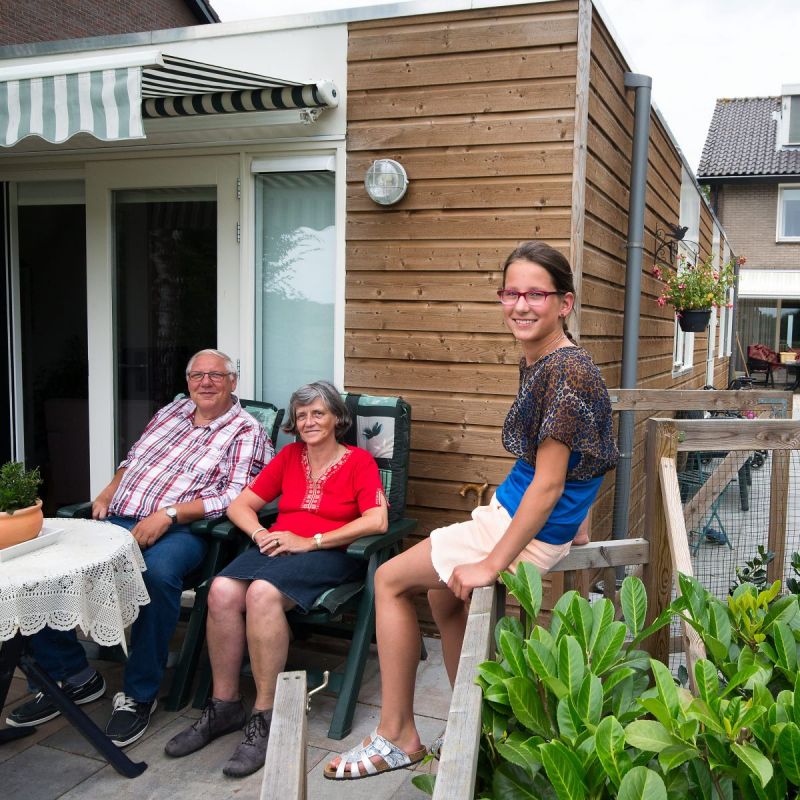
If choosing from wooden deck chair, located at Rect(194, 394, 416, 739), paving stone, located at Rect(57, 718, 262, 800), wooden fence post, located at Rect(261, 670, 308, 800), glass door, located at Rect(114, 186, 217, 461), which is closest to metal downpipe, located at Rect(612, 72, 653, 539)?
wooden deck chair, located at Rect(194, 394, 416, 739)

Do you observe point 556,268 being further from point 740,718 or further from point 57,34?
point 57,34

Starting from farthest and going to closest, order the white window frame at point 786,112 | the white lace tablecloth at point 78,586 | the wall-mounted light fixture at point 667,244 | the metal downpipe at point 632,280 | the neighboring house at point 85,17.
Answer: the white window frame at point 786,112 → the neighboring house at point 85,17 → the wall-mounted light fixture at point 667,244 → the metal downpipe at point 632,280 → the white lace tablecloth at point 78,586

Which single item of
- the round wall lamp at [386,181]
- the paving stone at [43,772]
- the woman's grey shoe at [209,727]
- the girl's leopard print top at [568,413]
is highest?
the round wall lamp at [386,181]

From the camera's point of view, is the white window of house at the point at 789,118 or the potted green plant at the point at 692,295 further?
the white window of house at the point at 789,118

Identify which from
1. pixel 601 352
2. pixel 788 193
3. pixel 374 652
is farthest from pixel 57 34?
pixel 788 193

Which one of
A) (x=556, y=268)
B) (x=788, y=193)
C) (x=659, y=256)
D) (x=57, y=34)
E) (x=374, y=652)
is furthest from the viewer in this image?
(x=788, y=193)

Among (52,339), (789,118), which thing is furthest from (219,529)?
(789,118)

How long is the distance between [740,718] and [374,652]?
244 cm

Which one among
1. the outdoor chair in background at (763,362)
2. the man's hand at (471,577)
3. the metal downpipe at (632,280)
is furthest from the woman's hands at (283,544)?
the outdoor chair in background at (763,362)

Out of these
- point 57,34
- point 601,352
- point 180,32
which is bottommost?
point 601,352

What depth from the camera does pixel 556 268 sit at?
217 centimetres

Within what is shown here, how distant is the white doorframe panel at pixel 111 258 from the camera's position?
13.4 ft

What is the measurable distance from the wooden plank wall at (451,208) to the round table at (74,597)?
1.44 meters

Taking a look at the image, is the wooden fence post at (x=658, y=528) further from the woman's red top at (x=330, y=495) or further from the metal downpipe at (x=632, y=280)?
the metal downpipe at (x=632, y=280)
